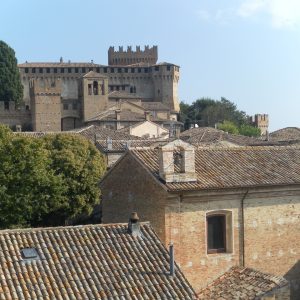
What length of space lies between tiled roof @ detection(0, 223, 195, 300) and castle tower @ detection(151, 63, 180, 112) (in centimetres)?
10185

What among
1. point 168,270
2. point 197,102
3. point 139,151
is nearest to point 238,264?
point 139,151

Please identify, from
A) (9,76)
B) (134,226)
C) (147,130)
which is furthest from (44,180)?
(9,76)

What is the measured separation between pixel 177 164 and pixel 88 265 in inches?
291

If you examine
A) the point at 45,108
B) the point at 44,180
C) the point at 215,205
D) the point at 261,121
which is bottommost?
the point at 44,180

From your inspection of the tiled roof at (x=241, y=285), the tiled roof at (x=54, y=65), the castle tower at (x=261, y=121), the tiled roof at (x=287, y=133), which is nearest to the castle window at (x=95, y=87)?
the tiled roof at (x=54, y=65)

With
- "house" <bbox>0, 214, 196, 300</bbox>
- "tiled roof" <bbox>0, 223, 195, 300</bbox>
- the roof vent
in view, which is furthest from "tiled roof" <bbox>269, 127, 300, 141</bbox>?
the roof vent

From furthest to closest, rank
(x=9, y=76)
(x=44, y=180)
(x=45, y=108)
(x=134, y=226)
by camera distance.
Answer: (x=9, y=76)
(x=45, y=108)
(x=44, y=180)
(x=134, y=226)

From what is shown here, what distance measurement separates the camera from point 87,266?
46.7ft

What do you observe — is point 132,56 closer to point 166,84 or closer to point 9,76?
point 166,84

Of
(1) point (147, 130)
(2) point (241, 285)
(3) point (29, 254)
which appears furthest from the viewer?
(1) point (147, 130)

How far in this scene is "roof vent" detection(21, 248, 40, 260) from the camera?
14.1m

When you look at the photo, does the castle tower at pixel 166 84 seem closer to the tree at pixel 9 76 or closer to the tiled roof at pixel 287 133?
the tree at pixel 9 76

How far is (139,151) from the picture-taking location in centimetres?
2227

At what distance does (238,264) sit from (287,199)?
2.93 metres
